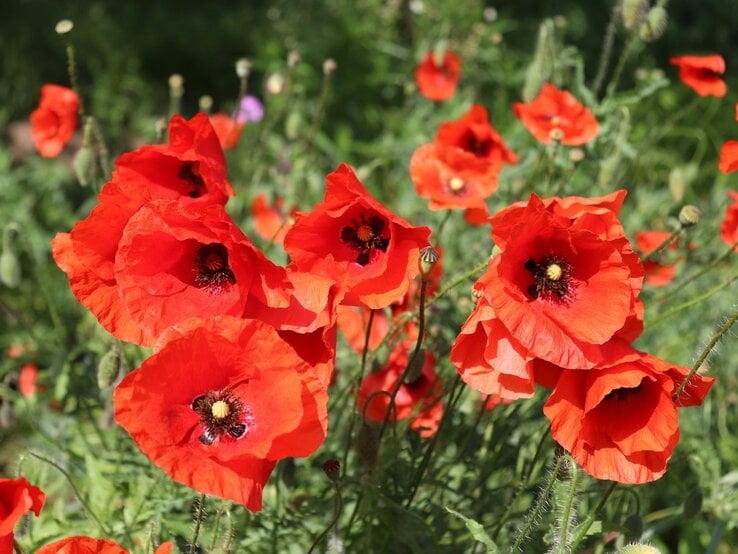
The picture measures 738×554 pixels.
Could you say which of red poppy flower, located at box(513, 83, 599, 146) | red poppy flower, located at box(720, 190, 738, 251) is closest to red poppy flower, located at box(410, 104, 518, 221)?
red poppy flower, located at box(513, 83, 599, 146)

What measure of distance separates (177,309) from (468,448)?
2.96ft

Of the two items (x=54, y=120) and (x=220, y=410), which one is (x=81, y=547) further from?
(x=54, y=120)

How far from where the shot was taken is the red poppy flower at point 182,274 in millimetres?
1556

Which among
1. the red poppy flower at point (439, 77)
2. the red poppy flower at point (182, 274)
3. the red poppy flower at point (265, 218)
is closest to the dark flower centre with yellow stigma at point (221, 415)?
the red poppy flower at point (182, 274)

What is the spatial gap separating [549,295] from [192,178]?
860mm

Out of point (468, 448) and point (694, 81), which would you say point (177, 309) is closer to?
point (468, 448)

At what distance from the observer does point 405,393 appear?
7.35ft

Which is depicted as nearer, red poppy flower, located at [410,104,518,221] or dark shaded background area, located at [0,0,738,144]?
red poppy flower, located at [410,104,518,221]

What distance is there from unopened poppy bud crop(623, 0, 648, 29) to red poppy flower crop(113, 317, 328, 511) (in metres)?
1.65

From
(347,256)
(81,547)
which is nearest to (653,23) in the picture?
(347,256)

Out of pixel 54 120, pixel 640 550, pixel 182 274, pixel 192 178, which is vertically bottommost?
pixel 640 550

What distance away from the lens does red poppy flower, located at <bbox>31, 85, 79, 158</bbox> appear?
2.68 m

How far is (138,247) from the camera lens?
1615 mm

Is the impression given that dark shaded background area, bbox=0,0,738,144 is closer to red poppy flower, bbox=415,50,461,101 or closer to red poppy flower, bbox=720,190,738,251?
red poppy flower, bbox=415,50,461,101
